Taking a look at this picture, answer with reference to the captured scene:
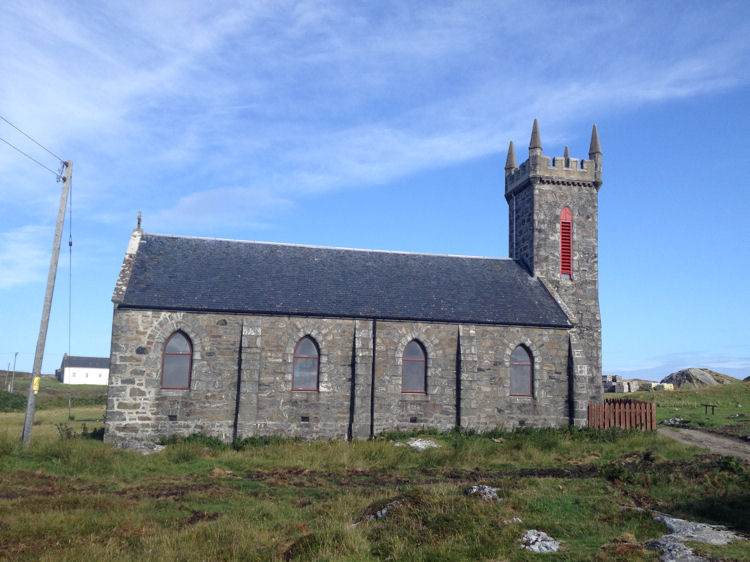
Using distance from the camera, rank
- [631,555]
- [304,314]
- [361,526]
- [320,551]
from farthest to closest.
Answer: [304,314]
[361,526]
[320,551]
[631,555]

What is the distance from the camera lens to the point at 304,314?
25.1 m

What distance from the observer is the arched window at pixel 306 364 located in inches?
984

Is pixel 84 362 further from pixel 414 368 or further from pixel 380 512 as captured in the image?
pixel 380 512

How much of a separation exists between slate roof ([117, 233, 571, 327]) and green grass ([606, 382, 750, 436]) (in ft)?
27.8

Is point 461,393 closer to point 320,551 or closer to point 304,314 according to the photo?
point 304,314

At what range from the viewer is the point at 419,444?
77.1ft

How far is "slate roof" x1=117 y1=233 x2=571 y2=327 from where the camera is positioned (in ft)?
82.2

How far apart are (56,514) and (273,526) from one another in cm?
412

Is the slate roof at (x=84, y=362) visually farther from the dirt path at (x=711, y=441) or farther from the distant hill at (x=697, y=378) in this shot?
the dirt path at (x=711, y=441)

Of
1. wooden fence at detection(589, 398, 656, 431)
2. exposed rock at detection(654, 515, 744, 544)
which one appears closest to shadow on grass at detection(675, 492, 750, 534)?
exposed rock at detection(654, 515, 744, 544)

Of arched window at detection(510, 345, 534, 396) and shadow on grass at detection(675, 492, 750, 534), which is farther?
arched window at detection(510, 345, 534, 396)

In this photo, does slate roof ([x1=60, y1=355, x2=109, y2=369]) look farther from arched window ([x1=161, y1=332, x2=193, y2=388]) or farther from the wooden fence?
the wooden fence

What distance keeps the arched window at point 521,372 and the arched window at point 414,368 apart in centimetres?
390

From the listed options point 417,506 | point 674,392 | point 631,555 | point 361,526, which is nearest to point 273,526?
point 361,526
